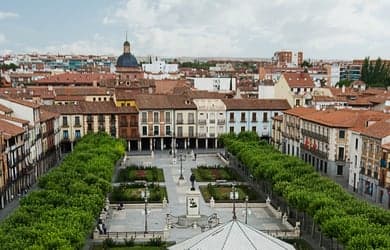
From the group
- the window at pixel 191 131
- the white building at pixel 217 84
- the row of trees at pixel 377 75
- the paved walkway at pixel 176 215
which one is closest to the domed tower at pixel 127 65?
the white building at pixel 217 84

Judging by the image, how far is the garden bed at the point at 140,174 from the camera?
246 ft

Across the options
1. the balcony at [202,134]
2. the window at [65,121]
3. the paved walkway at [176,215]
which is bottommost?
the paved walkway at [176,215]

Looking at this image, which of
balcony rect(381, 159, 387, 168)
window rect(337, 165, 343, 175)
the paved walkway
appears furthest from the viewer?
window rect(337, 165, 343, 175)

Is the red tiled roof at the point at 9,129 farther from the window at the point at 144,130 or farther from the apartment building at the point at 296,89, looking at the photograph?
the apartment building at the point at 296,89

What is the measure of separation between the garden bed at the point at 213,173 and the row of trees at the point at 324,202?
20.3 feet

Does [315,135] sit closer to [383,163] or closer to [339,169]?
[339,169]

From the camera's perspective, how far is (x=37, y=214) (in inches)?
1601

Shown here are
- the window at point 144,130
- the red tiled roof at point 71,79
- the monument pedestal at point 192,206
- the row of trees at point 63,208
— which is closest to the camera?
the row of trees at point 63,208

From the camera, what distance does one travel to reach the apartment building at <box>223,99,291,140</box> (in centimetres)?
10512

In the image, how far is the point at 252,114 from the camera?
10531cm

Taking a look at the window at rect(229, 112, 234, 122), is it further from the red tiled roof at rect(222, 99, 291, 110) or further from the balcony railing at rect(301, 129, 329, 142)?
the balcony railing at rect(301, 129, 329, 142)

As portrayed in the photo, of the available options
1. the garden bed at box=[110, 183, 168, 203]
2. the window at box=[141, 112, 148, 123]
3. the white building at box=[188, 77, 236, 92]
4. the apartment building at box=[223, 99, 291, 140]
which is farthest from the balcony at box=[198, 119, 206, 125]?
the white building at box=[188, 77, 236, 92]

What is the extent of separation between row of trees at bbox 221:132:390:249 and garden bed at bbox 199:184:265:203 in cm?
334

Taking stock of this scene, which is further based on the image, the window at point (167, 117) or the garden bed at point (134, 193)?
the window at point (167, 117)
